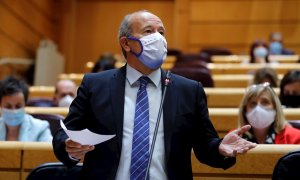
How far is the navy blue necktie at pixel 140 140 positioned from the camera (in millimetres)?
1091

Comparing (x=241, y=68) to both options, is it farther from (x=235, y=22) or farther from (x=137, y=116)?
(x=137, y=116)

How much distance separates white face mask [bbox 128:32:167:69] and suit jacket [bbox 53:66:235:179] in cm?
5

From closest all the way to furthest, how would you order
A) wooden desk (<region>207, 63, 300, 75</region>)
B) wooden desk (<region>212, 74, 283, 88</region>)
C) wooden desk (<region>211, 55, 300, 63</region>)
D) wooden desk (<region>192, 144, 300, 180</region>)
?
wooden desk (<region>192, 144, 300, 180</region>), wooden desk (<region>212, 74, 283, 88</region>), wooden desk (<region>207, 63, 300, 75</region>), wooden desk (<region>211, 55, 300, 63</region>)

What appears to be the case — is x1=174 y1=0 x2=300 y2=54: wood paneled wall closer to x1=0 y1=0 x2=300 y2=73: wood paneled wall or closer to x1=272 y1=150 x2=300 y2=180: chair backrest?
x1=0 y1=0 x2=300 y2=73: wood paneled wall

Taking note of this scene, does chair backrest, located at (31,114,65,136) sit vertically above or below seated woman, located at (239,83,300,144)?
below

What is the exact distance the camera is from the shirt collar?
45.9 inches

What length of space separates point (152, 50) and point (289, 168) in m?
0.36

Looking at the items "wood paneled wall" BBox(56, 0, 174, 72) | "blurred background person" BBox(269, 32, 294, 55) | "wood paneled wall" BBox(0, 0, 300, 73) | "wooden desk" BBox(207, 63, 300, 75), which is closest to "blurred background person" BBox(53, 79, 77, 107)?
"wooden desk" BBox(207, 63, 300, 75)

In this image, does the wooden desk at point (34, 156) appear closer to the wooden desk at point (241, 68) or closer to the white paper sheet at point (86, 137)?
the white paper sheet at point (86, 137)

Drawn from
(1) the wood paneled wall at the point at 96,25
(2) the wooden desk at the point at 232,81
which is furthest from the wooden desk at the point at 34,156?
(1) the wood paneled wall at the point at 96,25

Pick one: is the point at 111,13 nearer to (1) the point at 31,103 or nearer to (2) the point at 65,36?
(2) the point at 65,36

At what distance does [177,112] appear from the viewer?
113cm

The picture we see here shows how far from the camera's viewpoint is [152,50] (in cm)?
115

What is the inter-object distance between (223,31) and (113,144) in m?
4.88
